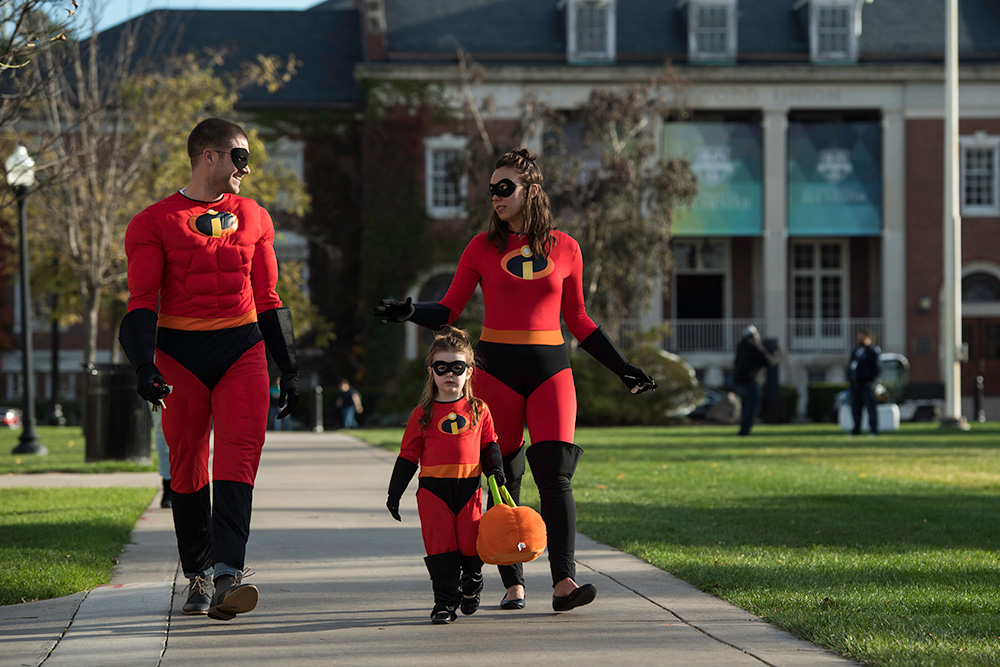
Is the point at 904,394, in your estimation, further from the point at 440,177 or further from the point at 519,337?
the point at 519,337

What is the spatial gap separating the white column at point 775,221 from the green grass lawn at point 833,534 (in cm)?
2053

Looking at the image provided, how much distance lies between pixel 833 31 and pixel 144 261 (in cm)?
3468

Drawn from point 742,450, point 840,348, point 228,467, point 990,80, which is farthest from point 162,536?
point 990,80

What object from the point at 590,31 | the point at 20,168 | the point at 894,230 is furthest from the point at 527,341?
the point at 894,230

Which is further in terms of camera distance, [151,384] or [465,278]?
[465,278]

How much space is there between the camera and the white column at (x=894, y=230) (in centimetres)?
3575

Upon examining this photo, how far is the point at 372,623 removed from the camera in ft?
16.1

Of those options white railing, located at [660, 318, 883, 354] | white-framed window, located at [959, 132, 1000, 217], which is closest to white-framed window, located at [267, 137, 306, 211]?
white railing, located at [660, 318, 883, 354]

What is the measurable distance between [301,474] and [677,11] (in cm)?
2826

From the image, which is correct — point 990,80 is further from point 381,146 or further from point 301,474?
point 301,474

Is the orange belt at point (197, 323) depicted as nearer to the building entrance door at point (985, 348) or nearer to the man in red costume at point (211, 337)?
the man in red costume at point (211, 337)

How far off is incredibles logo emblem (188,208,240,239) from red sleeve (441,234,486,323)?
95 centimetres

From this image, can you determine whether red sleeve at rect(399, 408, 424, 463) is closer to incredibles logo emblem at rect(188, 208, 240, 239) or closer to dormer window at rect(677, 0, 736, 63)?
incredibles logo emblem at rect(188, 208, 240, 239)

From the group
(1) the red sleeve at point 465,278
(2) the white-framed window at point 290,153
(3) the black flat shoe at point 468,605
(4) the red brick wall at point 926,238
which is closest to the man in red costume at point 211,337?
(1) the red sleeve at point 465,278
